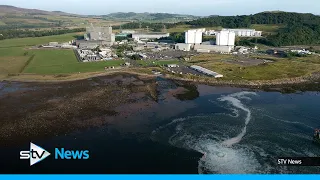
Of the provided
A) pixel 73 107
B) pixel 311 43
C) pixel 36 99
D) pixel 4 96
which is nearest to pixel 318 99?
pixel 73 107

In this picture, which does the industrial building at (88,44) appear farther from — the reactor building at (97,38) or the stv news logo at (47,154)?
the stv news logo at (47,154)

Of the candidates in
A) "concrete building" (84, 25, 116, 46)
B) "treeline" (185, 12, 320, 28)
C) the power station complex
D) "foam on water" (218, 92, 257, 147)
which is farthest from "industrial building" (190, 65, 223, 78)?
"treeline" (185, 12, 320, 28)

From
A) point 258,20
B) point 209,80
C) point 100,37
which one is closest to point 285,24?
point 258,20

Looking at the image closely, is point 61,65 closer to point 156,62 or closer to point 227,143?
point 156,62

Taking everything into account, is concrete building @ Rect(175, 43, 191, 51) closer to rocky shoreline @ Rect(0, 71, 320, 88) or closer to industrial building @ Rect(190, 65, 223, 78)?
industrial building @ Rect(190, 65, 223, 78)

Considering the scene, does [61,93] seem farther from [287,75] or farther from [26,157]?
[287,75]

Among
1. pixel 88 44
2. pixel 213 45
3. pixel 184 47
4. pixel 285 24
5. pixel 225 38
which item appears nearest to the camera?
pixel 213 45
